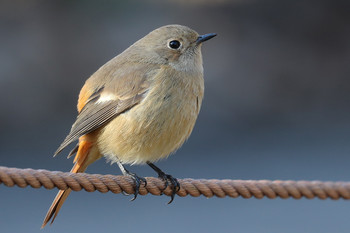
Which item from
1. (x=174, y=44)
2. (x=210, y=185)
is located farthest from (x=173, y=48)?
Result: (x=210, y=185)

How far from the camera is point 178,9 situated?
10664 millimetres

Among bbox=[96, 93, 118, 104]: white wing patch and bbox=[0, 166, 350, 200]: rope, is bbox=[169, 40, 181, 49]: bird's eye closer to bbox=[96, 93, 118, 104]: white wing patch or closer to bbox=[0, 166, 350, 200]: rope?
bbox=[96, 93, 118, 104]: white wing patch

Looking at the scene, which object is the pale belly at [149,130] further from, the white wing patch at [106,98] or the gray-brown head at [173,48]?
the gray-brown head at [173,48]

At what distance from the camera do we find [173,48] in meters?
5.09

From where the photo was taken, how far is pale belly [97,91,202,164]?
452 centimetres

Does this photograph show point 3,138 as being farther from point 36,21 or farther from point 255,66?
point 255,66

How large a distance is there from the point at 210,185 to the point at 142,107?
4.03 feet

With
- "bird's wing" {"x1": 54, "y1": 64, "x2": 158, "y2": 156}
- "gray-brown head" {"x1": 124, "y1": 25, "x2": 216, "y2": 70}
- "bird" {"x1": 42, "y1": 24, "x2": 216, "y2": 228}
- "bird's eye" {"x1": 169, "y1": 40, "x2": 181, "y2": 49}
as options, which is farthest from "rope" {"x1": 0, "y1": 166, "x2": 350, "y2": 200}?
"bird's eye" {"x1": 169, "y1": 40, "x2": 181, "y2": 49}

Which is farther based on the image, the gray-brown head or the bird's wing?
the gray-brown head

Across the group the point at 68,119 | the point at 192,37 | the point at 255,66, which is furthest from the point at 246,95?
the point at 192,37

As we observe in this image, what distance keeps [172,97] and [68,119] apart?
5879mm

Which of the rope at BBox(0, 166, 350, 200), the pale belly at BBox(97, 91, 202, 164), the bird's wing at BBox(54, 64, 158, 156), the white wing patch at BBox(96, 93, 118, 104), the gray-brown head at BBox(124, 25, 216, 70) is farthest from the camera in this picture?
the gray-brown head at BBox(124, 25, 216, 70)

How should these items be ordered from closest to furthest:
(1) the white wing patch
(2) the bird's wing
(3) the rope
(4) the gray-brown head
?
(3) the rope → (2) the bird's wing → (1) the white wing patch → (4) the gray-brown head

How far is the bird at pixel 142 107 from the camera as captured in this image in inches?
179
